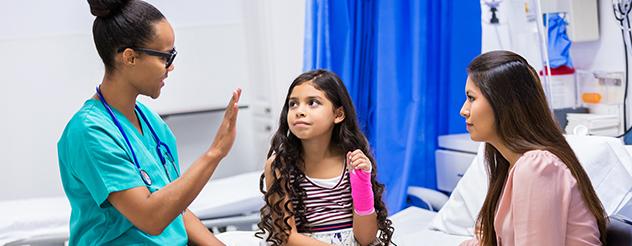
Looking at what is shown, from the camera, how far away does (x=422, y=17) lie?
295cm

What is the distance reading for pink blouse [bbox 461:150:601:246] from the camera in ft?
4.79

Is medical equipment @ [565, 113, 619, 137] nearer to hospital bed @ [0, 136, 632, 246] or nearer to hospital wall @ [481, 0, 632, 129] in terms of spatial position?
hospital wall @ [481, 0, 632, 129]

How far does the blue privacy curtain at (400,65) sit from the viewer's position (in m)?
2.85

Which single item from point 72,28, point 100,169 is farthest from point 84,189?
point 72,28

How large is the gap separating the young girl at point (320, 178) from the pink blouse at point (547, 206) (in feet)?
1.70

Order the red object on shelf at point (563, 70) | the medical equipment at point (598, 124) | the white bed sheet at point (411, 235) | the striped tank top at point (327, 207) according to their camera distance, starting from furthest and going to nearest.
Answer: the red object on shelf at point (563, 70), the medical equipment at point (598, 124), the white bed sheet at point (411, 235), the striped tank top at point (327, 207)

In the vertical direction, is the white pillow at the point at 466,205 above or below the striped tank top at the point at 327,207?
below

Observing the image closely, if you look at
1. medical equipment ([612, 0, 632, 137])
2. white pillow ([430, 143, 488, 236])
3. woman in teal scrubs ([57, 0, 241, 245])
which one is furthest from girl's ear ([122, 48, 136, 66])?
medical equipment ([612, 0, 632, 137])

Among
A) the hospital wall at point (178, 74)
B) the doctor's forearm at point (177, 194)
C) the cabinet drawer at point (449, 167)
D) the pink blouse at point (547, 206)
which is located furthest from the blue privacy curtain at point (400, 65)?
the pink blouse at point (547, 206)

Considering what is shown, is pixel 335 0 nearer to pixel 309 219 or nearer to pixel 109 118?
pixel 309 219

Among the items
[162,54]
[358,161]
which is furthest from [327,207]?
[162,54]

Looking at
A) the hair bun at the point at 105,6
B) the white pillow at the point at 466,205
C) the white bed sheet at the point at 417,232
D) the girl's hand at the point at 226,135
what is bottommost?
the white bed sheet at the point at 417,232

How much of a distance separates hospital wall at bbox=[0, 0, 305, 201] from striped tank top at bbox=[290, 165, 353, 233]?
141cm

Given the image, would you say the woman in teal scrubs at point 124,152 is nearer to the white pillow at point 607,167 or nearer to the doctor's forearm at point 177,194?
the doctor's forearm at point 177,194
